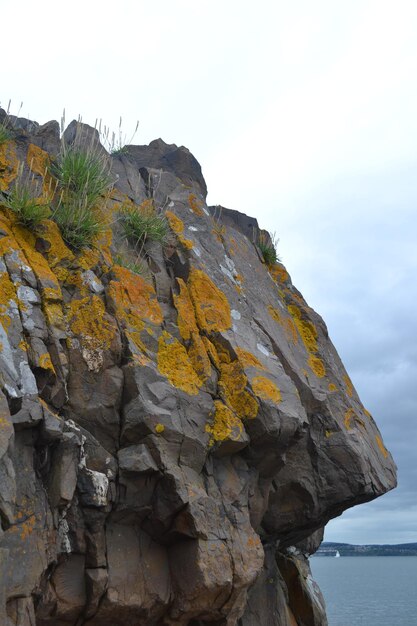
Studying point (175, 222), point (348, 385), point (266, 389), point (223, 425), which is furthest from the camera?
point (348, 385)

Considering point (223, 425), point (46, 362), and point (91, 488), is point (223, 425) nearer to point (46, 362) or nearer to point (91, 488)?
point (91, 488)

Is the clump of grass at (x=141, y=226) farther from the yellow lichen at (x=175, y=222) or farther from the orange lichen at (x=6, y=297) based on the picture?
the orange lichen at (x=6, y=297)

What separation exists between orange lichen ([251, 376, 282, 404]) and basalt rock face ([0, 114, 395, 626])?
0.15 ft

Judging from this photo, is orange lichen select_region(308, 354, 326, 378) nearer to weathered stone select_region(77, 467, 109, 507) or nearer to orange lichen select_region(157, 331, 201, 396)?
orange lichen select_region(157, 331, 201, 396)

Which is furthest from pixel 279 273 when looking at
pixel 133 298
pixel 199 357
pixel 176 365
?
→ pixel 176 365

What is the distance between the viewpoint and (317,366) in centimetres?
1275

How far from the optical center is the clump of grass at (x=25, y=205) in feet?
29.2

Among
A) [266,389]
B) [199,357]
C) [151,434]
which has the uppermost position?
[199,357]

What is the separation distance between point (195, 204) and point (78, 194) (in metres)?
3.44

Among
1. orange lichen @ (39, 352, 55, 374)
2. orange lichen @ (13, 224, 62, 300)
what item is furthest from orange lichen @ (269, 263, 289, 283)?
orange lichen @ (39, 352, 55, 374)

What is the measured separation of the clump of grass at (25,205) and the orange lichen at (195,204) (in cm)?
410

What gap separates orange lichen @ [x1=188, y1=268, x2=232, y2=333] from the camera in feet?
34.4

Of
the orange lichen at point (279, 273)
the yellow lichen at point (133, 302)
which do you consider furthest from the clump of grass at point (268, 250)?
the yellow lichen at point (133, 302)

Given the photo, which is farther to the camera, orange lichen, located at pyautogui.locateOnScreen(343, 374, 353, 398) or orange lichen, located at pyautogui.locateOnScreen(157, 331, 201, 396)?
orange lichen, located at pyautogui.locateOnScreen(343, 374, 353, 398)
